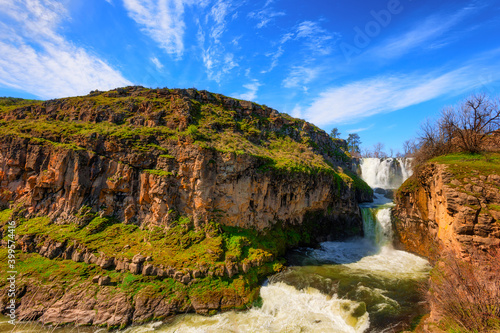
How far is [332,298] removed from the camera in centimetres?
1178

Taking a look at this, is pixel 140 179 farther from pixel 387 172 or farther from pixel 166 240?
pixel 387 172

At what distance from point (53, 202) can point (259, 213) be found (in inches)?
644

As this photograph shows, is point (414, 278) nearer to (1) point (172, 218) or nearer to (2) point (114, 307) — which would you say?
(1) point (172, 218)

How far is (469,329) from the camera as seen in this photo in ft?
22.7

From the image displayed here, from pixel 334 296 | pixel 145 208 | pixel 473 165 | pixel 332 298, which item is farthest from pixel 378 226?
pixel 145 208

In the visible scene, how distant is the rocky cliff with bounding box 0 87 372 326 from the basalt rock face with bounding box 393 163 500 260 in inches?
197

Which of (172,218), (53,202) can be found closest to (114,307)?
(172,218)

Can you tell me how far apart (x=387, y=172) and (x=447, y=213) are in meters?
26.9

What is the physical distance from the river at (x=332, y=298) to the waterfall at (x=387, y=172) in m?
21.7

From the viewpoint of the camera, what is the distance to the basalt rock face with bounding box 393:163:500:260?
1127 centimetres

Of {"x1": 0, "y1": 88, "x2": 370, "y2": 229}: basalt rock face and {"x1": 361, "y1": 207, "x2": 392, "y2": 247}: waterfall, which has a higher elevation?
{"x1": 0, "y1": 88, "x2": 370, "y2": 229}: basalt rock face

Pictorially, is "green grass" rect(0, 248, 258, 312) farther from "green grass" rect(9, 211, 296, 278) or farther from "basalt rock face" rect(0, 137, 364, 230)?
"basalt rock face" rect(0, 137, 364, 230)

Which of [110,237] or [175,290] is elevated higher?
[110,237]

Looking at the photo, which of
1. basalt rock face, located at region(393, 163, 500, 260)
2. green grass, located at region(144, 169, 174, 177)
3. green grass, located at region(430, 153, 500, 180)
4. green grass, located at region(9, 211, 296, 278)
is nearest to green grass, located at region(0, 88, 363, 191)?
green grass, located at region(144, 169, 174, 177)
